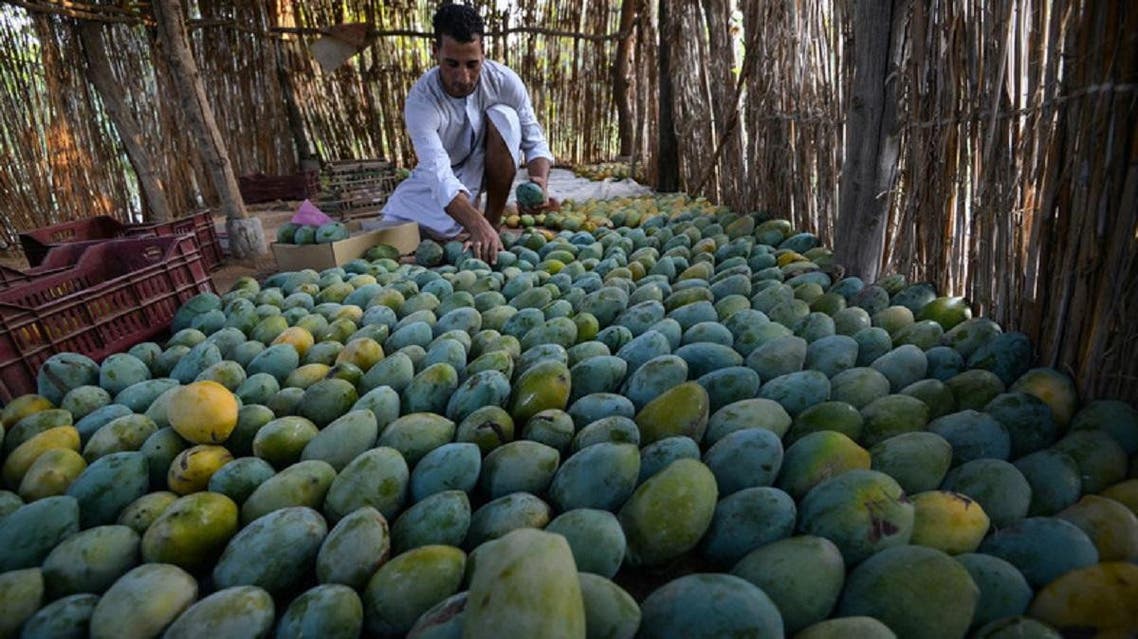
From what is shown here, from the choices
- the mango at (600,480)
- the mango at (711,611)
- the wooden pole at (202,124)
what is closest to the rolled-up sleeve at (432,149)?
the wooden pole at (202,124)

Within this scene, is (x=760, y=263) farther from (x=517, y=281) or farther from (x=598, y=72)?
(x=598, y=72)

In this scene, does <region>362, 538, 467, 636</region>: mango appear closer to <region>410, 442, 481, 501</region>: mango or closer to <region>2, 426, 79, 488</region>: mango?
<region>410, 442, 481, 501</region>: mango

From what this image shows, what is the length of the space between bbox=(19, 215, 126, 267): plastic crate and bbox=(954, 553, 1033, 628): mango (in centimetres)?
350

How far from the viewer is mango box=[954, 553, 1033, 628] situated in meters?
0.86

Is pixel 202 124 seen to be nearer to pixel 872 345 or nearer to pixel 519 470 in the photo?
pixel 519 470

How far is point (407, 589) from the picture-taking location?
906 mm

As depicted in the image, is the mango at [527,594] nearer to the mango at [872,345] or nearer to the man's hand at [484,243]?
the mango at [872,345]

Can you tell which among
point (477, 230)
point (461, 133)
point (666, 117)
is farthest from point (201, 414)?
point (666, 117)

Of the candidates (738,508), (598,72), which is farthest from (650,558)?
(598,72)

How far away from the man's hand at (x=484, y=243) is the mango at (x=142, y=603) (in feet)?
6.54

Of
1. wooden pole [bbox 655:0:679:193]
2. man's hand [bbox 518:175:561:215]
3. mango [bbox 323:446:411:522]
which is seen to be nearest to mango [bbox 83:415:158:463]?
mango [bbox 323:446:411:522]

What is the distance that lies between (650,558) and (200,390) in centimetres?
103

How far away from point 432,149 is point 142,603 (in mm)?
2919

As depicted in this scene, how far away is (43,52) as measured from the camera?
4.64 metres
